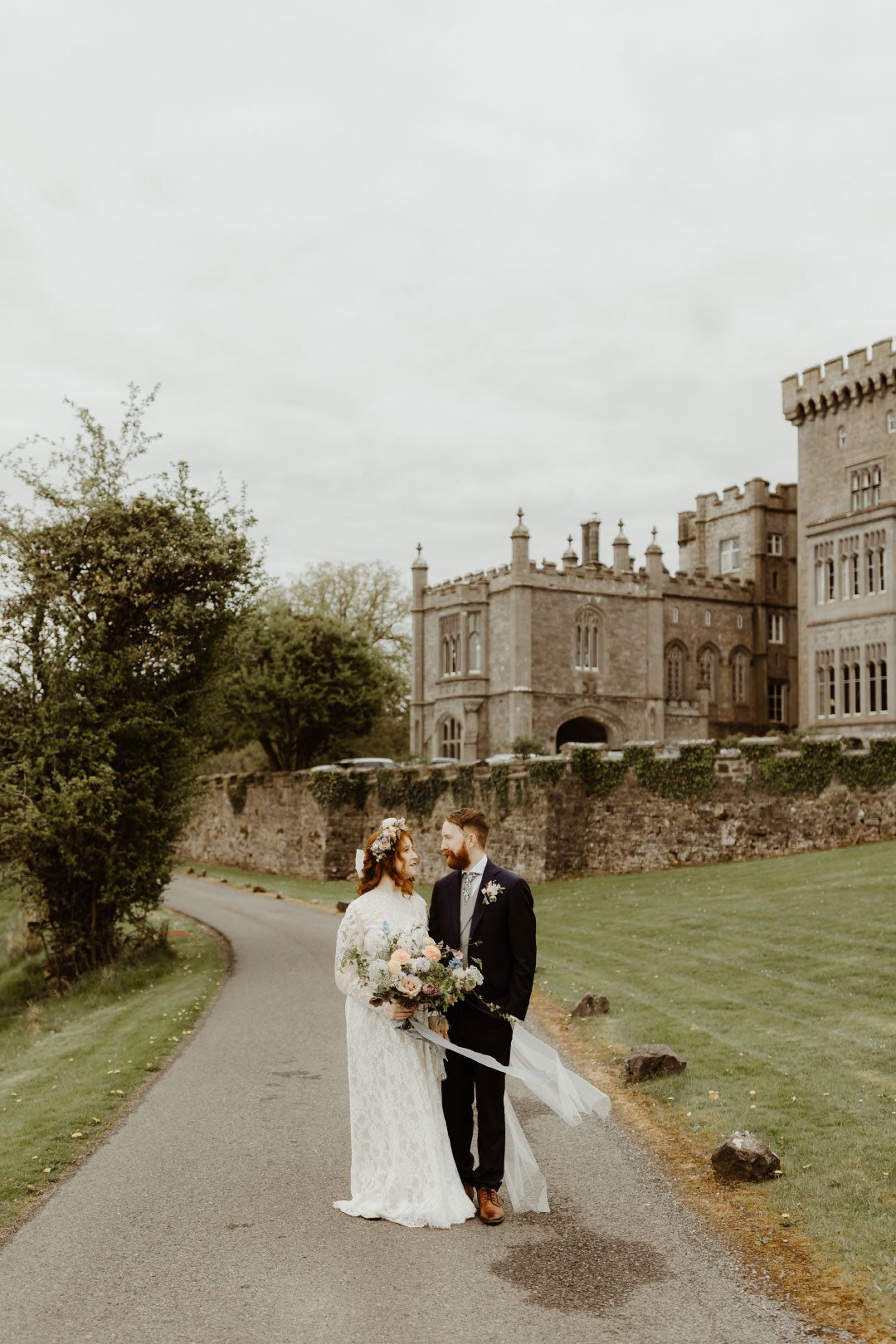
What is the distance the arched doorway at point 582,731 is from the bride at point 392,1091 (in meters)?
49.6

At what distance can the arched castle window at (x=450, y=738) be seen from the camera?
5706 centimetres

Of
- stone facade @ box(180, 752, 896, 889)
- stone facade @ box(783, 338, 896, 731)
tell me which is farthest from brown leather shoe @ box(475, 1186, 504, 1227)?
stone facade @ box(783, 338, 896, 731)

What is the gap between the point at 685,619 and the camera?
191ft

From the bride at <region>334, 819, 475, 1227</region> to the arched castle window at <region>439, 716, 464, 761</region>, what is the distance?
4980 centimetres

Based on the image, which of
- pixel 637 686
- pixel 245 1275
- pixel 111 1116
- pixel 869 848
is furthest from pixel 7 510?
pixel 637 686

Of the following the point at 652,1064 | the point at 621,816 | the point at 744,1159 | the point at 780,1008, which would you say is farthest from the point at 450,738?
the point at 744,1159

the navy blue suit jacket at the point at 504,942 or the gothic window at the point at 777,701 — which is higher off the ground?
the gothic window at the point at 777,701

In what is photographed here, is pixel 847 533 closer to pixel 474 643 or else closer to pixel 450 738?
pixel 474 643

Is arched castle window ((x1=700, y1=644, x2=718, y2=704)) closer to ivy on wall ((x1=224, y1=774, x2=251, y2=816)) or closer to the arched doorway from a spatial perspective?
the arched doorway

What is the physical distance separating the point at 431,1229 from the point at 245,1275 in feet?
3.65

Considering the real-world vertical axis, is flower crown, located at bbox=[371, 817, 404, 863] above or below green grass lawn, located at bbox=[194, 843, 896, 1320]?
above

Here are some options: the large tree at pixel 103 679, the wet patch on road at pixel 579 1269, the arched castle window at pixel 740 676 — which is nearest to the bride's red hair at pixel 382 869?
the wet patch on road at pixel 579 1269

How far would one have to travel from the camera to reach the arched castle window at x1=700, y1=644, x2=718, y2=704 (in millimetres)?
58312

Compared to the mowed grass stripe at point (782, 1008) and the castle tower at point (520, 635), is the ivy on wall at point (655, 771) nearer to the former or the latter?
the mowed grass stripe at point (782, 1008)
